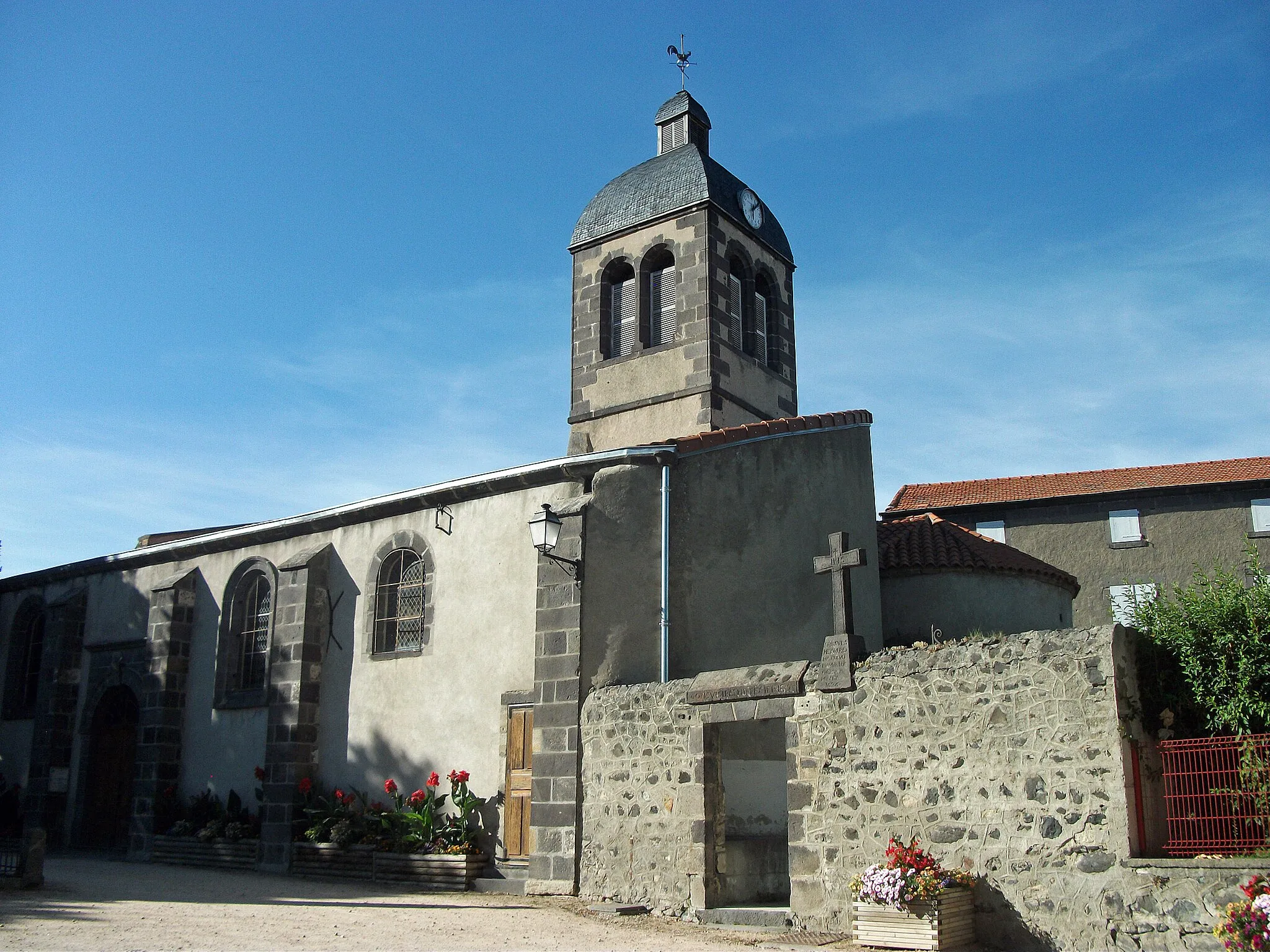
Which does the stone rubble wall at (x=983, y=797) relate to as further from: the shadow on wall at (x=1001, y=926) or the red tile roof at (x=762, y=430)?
the red tile roof at (x=762, y=430)

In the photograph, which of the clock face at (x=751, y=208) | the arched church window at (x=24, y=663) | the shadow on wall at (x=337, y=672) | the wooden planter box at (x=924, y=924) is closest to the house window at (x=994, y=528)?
the clock face at (x=751, y=208)

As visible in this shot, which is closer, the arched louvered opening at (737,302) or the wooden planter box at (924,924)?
the wooden planter box at (924,924)

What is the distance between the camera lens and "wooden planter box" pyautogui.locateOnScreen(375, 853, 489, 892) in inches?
506

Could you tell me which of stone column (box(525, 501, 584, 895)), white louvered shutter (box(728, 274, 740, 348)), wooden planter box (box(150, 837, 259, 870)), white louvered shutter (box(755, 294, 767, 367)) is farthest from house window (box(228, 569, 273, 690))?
white louvered shutter (box(755, 294, 767, 367))

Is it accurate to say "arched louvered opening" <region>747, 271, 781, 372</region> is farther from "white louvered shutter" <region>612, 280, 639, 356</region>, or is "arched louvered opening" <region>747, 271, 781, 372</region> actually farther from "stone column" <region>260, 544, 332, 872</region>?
"stone column" <region>260, 544, 332, 872</region>

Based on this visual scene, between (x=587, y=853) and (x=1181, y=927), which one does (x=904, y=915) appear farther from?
(x=587, y=853)

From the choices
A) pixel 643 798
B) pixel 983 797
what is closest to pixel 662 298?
pixel 643 798

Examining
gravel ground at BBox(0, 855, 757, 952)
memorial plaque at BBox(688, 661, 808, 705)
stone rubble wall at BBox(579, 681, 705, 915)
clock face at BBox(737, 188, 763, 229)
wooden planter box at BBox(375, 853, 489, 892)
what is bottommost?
gravel ground at BBox(0, 855, 757, 952)

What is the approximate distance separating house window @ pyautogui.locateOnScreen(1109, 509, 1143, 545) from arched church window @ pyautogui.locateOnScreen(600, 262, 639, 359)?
1507 cm

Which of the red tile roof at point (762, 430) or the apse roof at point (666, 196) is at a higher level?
the apse roof at point (666, 196)

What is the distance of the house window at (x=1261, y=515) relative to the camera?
26578 millimetres

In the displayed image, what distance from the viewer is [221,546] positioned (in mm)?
17984

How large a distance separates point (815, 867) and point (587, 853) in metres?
2.93

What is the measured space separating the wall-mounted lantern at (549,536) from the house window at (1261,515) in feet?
67.1
